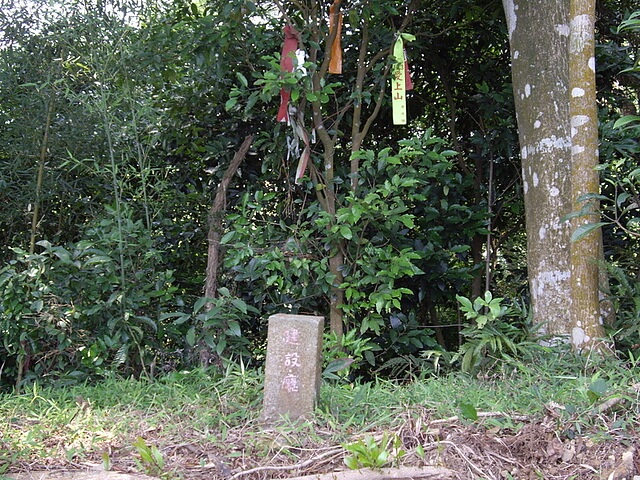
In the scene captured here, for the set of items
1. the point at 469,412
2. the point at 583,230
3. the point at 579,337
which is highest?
the point at 583,230

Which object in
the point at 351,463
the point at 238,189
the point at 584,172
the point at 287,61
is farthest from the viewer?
the point at 238,189

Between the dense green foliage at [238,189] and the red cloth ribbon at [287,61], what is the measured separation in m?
0.11

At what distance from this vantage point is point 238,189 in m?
5.13

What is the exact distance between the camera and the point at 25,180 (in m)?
4.62

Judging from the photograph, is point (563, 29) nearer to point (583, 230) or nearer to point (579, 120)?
point (579, 120)

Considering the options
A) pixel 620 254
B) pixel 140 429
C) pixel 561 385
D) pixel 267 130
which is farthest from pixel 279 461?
pixel 620 254

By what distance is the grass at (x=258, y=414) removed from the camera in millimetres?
2623

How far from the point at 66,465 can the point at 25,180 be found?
8.78ft

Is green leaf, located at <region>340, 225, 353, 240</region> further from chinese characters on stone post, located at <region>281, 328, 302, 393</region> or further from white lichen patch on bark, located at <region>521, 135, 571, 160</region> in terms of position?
white lichen patch on bark, located at <region>521, 135, 571, 160</region>

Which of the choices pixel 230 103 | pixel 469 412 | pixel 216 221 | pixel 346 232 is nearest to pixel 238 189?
pixel 216 221

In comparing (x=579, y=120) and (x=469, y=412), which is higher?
(x=579, y=120)

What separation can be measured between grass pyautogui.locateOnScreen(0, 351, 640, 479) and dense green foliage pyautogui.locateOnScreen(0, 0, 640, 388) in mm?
395

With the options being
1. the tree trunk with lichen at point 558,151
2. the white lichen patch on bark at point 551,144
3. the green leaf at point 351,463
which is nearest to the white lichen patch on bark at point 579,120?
the tree trunk with lichen at point 558,151

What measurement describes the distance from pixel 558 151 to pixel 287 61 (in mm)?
1743
